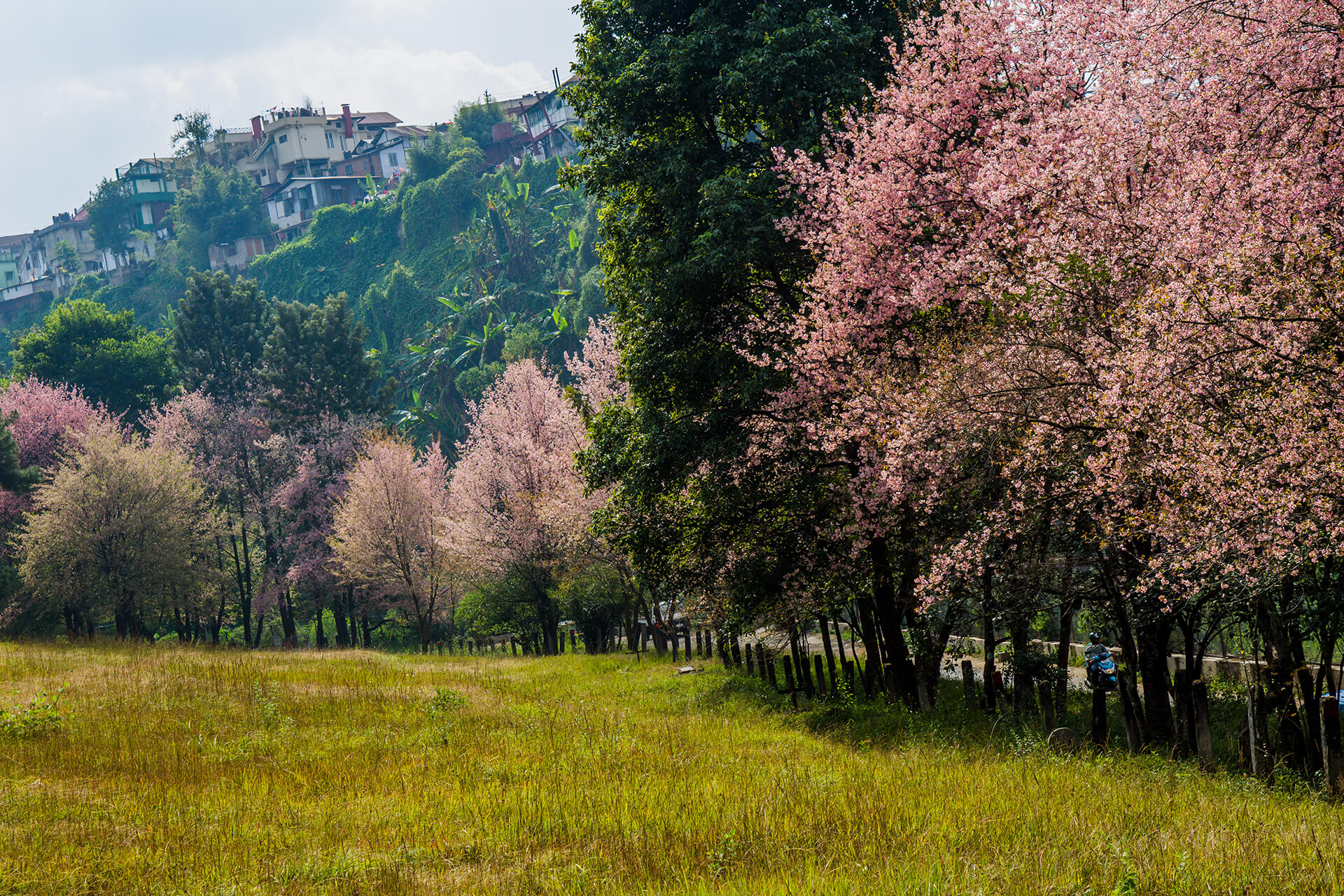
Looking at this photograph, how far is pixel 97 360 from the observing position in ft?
188

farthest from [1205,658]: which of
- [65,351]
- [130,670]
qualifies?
[65,351]

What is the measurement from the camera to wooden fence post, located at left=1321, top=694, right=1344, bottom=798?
29.3 ft

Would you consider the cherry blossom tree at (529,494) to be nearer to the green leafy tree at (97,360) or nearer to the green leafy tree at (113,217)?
the green leafy tree at (97,360)

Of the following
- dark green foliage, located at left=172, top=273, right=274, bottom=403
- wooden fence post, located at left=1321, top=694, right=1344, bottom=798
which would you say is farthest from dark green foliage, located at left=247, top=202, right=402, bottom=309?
wooden fence post, located at left=1321, top=694, right=1344, bottom=798

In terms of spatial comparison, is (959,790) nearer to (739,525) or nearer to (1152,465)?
(1152,465)

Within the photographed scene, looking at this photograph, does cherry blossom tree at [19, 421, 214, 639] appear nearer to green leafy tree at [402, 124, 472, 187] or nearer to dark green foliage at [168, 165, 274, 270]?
green leafy tree at [402, 124, 472, 187]

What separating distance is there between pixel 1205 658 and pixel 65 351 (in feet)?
210

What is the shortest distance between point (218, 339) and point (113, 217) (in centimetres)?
8415

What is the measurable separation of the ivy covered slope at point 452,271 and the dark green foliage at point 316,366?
32.7ft

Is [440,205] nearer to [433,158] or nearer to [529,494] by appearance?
[433,158]

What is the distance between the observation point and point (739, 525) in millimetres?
17531

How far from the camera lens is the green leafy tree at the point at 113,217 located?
12350cm

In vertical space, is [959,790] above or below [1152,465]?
below

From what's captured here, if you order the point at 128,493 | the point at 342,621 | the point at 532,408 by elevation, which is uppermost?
the point at 532,408
